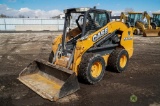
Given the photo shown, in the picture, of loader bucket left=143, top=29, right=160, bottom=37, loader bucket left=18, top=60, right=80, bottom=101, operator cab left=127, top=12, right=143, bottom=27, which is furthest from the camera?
operator cab left=127, top=12, right=143, bottom=27

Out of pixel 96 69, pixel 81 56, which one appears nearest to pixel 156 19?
pixel 96 69

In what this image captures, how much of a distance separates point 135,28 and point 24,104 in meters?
19.0

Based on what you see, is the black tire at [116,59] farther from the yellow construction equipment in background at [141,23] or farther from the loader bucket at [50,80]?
the yellow construction equipment in background at [141,23]

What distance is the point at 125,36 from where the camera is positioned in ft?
23.2

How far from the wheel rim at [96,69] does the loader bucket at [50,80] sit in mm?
853

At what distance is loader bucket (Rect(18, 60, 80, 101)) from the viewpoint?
4776mm

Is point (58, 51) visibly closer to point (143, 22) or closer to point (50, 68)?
point (50, 68)

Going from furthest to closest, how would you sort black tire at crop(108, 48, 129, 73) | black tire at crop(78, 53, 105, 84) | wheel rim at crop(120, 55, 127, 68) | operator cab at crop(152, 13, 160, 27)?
operator cab at crop(152, 13, 160, 27), wheel rim at crop(120, 55, 127, 68), black tire at crop(108, 48, 129, 73), black tire at crop(78, 53, 105, 84)

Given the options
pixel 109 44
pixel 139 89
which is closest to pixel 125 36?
pixel 109 44

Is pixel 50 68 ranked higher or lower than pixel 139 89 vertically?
higher

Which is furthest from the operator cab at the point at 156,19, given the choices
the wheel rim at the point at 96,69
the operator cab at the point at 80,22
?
the wheel rim at the point at 96,69

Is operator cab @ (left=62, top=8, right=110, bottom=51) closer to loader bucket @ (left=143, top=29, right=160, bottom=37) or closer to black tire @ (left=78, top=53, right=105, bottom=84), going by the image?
black tire @ (left=78, top=53, right=105, bottom=84)

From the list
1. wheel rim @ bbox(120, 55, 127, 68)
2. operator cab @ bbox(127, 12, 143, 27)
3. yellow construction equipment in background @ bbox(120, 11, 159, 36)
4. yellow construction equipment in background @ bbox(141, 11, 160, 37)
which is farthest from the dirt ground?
operator cab @ bbox(127, 12, 143, 27)

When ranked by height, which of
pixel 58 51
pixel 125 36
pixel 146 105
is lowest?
pixel 146 105
